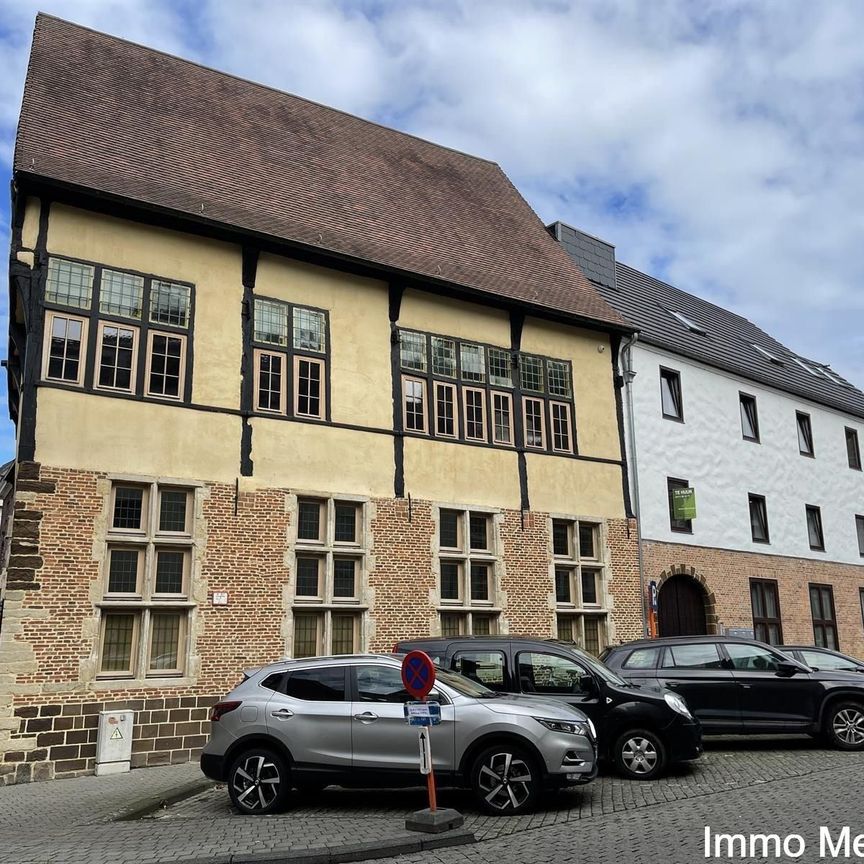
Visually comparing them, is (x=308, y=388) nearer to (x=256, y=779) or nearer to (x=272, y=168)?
(x=272, y=168)

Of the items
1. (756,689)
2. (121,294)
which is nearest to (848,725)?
(756,689)

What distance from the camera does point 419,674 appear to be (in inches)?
330

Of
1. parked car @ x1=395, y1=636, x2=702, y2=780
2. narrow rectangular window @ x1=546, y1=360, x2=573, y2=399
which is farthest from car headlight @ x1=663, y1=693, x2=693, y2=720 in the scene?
narrow rectangular window @ x1=546, y1=360, x2=573, y2=399

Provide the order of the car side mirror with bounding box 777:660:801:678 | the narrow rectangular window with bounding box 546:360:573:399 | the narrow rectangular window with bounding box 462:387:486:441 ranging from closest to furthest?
the car side mirror with bounding box 777:660:801:678 → the narrow rectangular window with bounding box 462:387:486:441 → the narrow rectangular window with bounding box 546:360:573:399

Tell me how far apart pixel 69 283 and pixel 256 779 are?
27.7 feet

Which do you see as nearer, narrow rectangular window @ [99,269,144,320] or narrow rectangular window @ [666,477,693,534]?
narrow rectangular window @ [99,269,144,320]

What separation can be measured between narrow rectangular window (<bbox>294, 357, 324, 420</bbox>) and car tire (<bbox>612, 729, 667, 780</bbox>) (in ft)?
25.1

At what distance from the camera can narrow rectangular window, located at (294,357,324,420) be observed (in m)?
15.6

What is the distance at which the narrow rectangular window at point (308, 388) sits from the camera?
51.2 ft

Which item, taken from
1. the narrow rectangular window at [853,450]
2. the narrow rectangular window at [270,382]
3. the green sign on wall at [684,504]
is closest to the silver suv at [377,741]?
the narrow rectangular window at [270,382]

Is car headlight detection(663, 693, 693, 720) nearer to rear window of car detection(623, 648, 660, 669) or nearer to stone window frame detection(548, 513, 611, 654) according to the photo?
rear window of car detection(623, 648, 660, 669)

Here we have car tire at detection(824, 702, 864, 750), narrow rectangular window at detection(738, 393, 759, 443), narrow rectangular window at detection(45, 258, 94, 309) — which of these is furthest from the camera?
narrow rectangular window at detection(738, 393, 759, 443)

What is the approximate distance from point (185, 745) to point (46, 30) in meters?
13.9

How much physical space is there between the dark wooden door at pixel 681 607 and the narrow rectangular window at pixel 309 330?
9.66 meters
